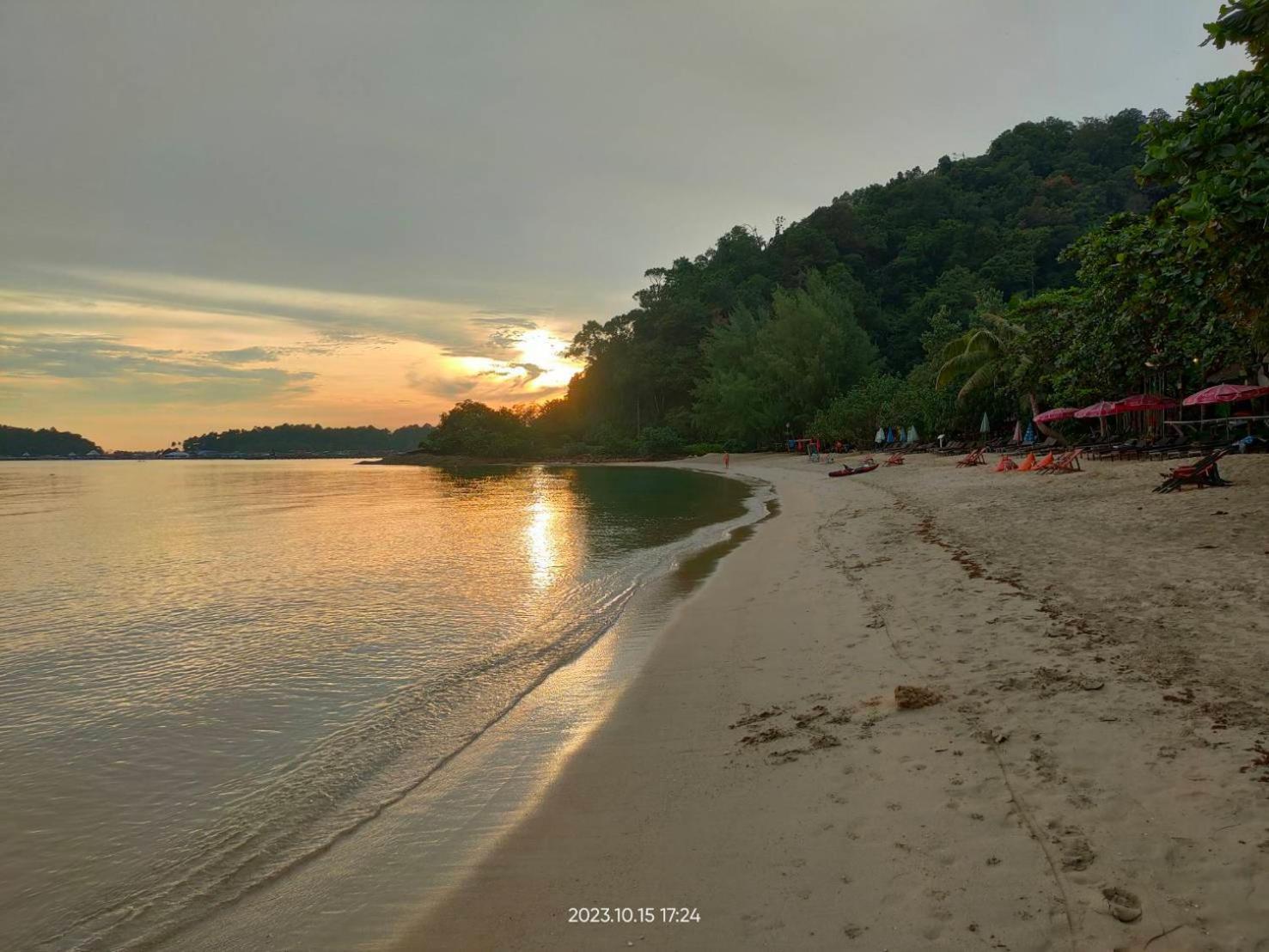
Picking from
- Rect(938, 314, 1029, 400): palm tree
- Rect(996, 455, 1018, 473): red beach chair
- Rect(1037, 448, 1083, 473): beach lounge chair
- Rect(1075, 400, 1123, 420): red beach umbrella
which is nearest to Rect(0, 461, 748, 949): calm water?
Rect(1037, 448, 1083, 473): beach lounge chair

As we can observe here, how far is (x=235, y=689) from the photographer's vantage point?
7.96 m

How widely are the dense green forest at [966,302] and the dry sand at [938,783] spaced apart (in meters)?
4.12

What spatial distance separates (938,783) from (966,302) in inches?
3110

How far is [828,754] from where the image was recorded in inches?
190

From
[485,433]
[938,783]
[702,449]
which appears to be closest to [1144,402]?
[938,783]

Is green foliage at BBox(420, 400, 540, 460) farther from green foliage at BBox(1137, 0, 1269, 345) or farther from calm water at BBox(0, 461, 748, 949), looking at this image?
green foliage at BBox(1137, 0, 1269, 345)

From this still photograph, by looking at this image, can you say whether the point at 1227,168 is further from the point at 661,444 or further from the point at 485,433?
the point at 485,433

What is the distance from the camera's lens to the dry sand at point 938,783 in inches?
121

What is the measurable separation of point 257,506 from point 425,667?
32065 mm

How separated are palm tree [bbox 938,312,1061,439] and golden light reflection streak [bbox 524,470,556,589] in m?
26.5

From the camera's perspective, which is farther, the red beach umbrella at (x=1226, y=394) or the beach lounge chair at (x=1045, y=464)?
the beach lounge chair at (x=1045, y=464)

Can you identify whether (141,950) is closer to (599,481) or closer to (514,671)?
(514,671)

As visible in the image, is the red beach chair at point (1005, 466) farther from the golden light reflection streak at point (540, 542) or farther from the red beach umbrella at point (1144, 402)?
the golden light reflection streak at point (540, 542)

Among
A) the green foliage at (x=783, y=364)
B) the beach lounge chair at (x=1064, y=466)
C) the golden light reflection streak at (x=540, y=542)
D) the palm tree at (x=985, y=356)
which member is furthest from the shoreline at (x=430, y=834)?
the green foliage at (x=783, y=364)
